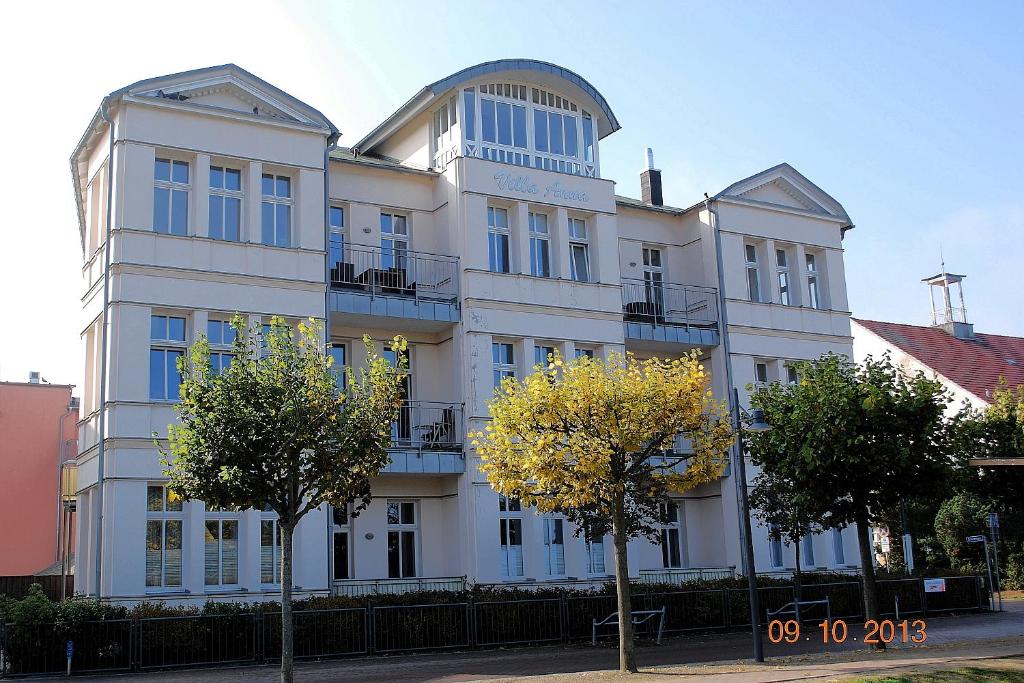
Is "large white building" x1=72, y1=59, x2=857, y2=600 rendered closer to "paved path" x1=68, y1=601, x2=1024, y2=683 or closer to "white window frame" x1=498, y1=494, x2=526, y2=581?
"white window frame" x1=498, y1=494, x2=526, y2=581

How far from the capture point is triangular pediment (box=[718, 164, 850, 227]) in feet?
111

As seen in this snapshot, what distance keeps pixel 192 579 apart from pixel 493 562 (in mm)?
7105

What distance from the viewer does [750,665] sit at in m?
18.8

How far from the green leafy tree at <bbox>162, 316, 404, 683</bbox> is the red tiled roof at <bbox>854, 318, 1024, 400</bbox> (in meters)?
34.4

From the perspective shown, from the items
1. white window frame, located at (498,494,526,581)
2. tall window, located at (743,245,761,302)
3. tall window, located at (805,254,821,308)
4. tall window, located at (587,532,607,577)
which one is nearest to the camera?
white window frame, located at (498,494,526,581)

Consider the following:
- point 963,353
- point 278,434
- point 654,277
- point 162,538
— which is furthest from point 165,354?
point 963,353

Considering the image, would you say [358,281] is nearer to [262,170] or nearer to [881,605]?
[262,170]


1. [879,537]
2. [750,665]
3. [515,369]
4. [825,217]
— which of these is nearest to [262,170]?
[515,369]

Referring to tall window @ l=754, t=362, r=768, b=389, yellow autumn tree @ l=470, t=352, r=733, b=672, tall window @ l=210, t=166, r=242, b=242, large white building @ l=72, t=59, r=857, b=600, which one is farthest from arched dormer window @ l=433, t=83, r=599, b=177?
yellow autumn tree @ l=470, t=352, r=733, b=672

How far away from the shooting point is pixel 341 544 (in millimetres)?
27031

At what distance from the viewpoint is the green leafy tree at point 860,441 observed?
66.7ft

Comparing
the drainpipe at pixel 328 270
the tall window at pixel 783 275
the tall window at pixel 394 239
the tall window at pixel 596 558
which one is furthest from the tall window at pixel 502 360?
the tall window at pixel 783 275

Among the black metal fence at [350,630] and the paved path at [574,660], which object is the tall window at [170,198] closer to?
the black metal fence at [350,630]
